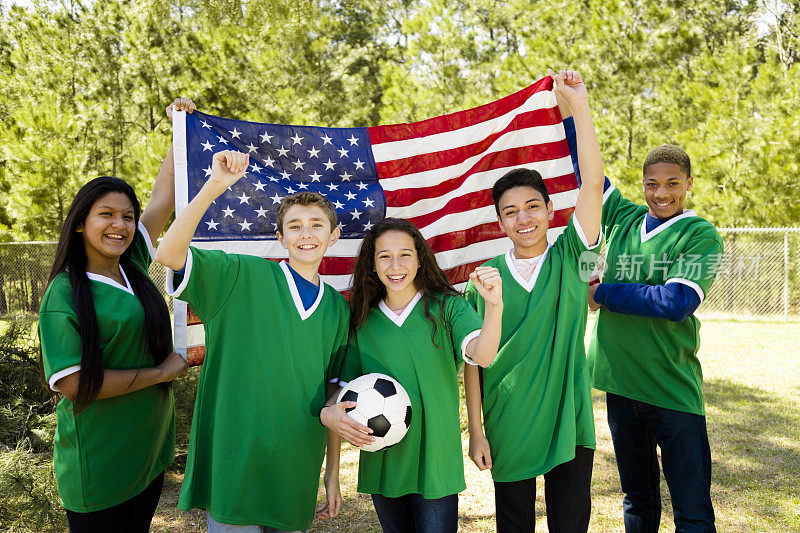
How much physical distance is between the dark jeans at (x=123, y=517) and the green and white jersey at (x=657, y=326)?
2.19m

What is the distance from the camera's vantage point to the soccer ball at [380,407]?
7.34 feet

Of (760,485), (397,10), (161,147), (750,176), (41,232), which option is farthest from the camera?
(397,10)

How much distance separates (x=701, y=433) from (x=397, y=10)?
1986 cm

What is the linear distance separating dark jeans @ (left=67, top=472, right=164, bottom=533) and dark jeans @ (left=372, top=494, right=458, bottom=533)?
96 cm

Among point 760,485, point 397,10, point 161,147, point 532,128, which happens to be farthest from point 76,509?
point 397,10

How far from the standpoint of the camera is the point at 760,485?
448cm

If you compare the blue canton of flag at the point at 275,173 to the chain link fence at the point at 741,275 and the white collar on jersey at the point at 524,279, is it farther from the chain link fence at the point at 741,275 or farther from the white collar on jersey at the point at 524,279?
the chain link fence at the point at 741,275

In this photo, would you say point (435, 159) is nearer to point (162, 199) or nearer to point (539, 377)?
point (162, 199)

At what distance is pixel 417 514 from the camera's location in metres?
2.38

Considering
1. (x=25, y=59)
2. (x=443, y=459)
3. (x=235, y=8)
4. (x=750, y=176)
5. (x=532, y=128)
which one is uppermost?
(x=25, y=59)

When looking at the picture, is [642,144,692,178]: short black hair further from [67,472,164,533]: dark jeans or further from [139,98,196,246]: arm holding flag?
[67,472,164,533]: dark jeans

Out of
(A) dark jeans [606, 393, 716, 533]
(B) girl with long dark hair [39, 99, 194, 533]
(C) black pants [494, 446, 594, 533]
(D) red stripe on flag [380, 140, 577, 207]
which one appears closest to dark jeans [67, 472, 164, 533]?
(B) girl with long dark hair [39, 99, 194, 533]

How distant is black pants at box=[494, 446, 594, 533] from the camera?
2.52 meters

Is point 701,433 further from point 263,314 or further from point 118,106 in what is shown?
point 118,106
